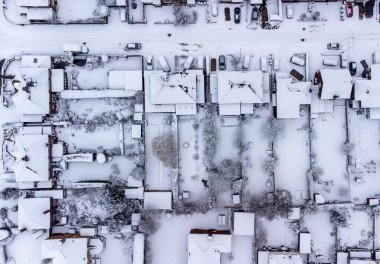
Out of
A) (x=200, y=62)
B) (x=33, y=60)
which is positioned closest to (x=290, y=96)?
(x=200, y=62)

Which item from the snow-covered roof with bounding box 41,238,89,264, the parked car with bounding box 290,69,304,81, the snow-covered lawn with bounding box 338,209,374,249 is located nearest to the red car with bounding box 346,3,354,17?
the parked car with bounding box 290,69,304,81

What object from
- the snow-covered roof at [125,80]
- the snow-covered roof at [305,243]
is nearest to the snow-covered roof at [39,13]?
the snow-covered roof at [125,80]

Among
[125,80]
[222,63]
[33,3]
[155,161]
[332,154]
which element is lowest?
[155,161]

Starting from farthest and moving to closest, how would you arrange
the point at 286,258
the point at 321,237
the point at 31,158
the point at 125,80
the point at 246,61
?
1. the point at 321,237
2. the point at 246,61
3. the point at 125,80
4. the point at 286,258
5. the point at 31,158

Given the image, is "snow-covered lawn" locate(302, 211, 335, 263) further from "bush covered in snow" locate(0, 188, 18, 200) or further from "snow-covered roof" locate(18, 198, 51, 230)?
"bush covered in snow" locate(0, 188, 18, 200)

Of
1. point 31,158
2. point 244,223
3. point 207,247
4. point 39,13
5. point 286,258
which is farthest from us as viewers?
point 39,13

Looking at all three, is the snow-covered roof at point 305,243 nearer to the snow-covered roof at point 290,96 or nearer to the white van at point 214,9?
the snow-covered roof at point 290,96

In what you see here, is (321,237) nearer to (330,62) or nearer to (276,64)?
(330,62)
